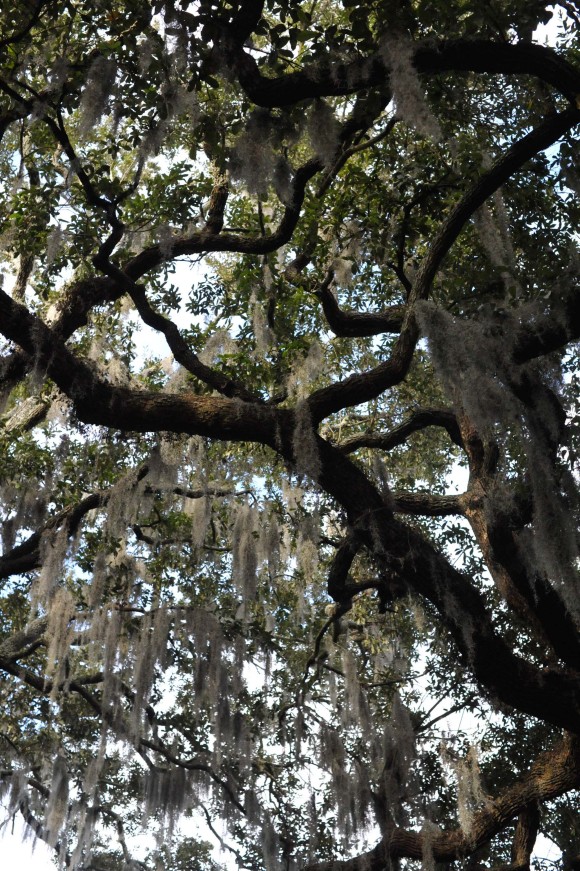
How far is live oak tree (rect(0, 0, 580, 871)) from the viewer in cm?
474

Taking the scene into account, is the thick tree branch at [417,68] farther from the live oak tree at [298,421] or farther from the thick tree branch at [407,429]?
the thick tree branch at [407,429]

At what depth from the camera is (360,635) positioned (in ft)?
28.0

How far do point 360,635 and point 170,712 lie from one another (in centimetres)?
226

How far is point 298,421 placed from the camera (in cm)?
511

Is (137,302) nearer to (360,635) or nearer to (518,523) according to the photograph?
(518,523)

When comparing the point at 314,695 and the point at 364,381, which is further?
the point at 314,695

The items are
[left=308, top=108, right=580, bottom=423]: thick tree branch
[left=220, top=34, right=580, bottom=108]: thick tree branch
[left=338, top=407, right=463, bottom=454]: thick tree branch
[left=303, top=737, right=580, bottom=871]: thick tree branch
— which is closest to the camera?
[left=220, top=34, right=580, bottom=108]: thick tree branch

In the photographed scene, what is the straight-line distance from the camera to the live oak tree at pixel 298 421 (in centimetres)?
474

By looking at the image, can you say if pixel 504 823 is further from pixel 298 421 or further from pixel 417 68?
pixel 417 68

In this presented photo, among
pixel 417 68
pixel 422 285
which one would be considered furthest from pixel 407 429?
pixel 417 68

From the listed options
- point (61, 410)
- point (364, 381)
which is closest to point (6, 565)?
point (61, 410)

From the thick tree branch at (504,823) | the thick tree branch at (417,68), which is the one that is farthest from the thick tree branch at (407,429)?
the thick tree branch at (417,68)

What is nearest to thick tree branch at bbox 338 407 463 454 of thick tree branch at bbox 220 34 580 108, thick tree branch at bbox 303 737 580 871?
thick tree branch at bbox 303 737 580 871

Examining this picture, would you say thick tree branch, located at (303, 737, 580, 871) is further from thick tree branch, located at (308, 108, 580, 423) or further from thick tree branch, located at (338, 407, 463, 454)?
thick tree branch, located at (308, 108, 580, 423)
